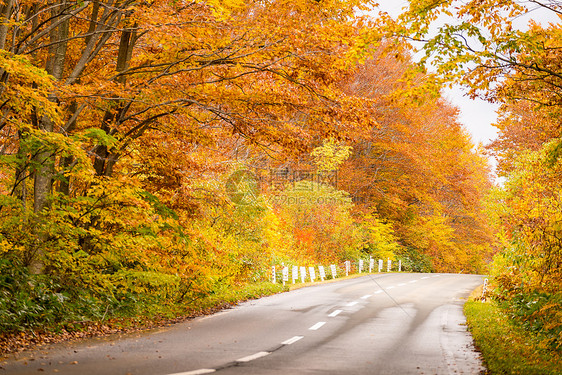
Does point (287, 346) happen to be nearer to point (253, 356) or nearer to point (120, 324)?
point (253, 356)

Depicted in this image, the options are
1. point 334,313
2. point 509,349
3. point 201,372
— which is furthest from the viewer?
point 334,313

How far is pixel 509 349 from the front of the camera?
9.77 meters

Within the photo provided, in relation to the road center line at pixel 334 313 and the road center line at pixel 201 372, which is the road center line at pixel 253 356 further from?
the road center line at pixel 334 313

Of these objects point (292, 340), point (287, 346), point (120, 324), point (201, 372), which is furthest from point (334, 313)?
point (201, 372)

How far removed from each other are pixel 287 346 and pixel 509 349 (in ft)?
12.4

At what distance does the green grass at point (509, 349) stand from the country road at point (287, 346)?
274 millimetres

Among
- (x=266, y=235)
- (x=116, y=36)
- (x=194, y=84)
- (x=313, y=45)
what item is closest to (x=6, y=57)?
(x=194, y=84)

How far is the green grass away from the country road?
27cm

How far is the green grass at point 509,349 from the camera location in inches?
320

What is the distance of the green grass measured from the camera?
26.7ft

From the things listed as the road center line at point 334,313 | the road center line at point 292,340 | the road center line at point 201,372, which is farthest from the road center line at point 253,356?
the road center line at point 334,313

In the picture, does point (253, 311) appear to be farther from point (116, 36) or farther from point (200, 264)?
point (116, 36)

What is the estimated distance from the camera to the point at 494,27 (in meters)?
9.96

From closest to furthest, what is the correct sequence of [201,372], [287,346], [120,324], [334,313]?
[201,372]
[287,346]
[120,324]
[334,313]
